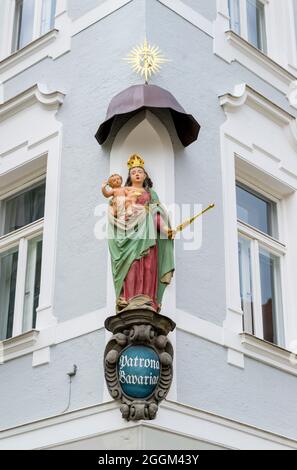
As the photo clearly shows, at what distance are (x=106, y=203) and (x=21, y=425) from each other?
2.21 meters

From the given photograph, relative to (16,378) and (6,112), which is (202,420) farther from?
(6,112)

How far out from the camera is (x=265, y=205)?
431 inches

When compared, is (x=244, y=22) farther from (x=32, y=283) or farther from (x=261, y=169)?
(x=32, y=283)

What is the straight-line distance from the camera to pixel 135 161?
29.3ft

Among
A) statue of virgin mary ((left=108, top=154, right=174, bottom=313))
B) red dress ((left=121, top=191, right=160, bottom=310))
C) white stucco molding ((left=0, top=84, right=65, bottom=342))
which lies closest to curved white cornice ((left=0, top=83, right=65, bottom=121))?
white stucco molding ((left=0, top=84, right=65, bottom=342))

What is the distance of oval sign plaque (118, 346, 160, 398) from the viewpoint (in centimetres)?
793

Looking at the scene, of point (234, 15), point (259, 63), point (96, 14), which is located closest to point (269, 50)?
point (234, 15)

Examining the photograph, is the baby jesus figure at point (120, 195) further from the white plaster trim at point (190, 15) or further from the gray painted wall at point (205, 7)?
the gray painted wall at point (205, 7)

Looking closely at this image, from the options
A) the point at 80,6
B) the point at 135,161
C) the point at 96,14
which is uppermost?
the point at 80,6

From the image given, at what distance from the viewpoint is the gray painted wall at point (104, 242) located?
8.67m

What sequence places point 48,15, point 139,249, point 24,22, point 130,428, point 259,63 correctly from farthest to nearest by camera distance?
point 24,22, point 48,15, point 259,63, point 139,249, point 130,428

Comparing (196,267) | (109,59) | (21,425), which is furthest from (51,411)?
(109,59)

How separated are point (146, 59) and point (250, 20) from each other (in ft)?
9.43

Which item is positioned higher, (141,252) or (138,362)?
(141,252)
